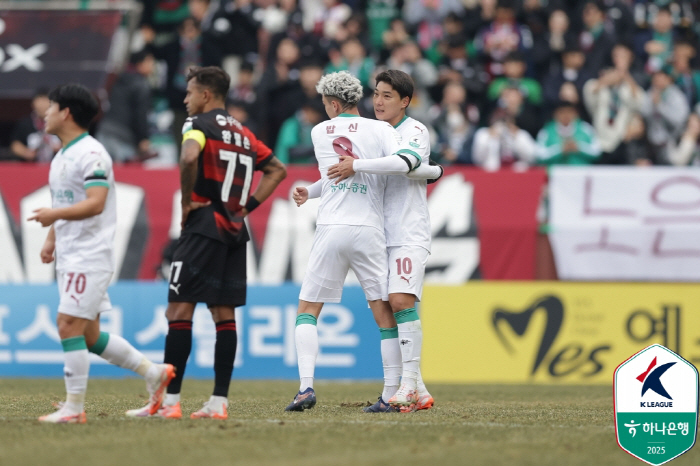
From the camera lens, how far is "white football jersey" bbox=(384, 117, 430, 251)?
8.34m

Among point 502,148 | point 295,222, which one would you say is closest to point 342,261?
point 295,222

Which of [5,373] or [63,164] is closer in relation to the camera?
[63,164]

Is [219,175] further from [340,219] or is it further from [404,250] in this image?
[404,250]

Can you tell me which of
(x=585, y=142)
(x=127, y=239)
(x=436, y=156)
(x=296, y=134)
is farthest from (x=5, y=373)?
→ (x=585, y=142)

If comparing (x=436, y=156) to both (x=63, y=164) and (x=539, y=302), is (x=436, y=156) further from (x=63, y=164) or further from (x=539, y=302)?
(x=63, y=164)

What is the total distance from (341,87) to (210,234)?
1.77 m

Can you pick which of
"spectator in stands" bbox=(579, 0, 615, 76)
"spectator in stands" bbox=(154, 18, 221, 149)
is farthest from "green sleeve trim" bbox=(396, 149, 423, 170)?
"spectator in stands" bbox=(579, 0, 615, 76)

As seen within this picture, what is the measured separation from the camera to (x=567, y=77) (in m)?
17.1

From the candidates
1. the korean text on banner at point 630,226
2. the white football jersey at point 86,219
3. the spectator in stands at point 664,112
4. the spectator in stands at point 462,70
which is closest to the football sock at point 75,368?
the white football jersey at point 86,219

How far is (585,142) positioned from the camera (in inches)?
622

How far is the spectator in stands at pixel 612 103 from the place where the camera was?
16.5 metres

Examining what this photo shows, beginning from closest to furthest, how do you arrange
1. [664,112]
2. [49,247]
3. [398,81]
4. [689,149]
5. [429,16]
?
[49,247]
[398,81]
[689,149]
[664,112]
[429,16]

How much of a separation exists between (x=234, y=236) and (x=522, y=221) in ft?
26.6

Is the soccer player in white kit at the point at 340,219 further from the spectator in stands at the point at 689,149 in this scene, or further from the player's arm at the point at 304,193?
the spectator in stands at the point at 689,149
